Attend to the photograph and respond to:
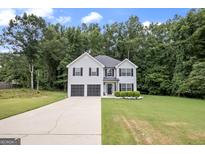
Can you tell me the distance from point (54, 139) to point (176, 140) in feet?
11.8

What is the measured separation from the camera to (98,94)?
28344 millimetres

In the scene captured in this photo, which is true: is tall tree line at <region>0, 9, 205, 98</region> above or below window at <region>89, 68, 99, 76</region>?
above

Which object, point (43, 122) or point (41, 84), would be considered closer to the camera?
point (43, 122)

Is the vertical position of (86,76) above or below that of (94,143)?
above

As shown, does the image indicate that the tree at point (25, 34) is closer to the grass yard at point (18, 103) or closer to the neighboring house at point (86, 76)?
the neighboring house at point (86, 76)

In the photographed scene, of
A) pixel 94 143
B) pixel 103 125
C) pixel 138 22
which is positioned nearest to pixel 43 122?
pixel 103 125

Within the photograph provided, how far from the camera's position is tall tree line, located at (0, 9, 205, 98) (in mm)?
29922

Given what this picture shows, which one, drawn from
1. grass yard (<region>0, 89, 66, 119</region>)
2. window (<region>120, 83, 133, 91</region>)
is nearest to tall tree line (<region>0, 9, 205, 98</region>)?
window (<region>120, 83, 133, 91</region>)

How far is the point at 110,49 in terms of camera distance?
40.6 metres

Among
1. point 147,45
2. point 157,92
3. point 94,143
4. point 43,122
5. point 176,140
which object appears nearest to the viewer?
point 94,143

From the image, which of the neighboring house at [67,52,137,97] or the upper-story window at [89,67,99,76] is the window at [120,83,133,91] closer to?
the neighboring house at [67,52,137,97]

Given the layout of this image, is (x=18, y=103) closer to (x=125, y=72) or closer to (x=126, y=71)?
(x=125, y=72)
